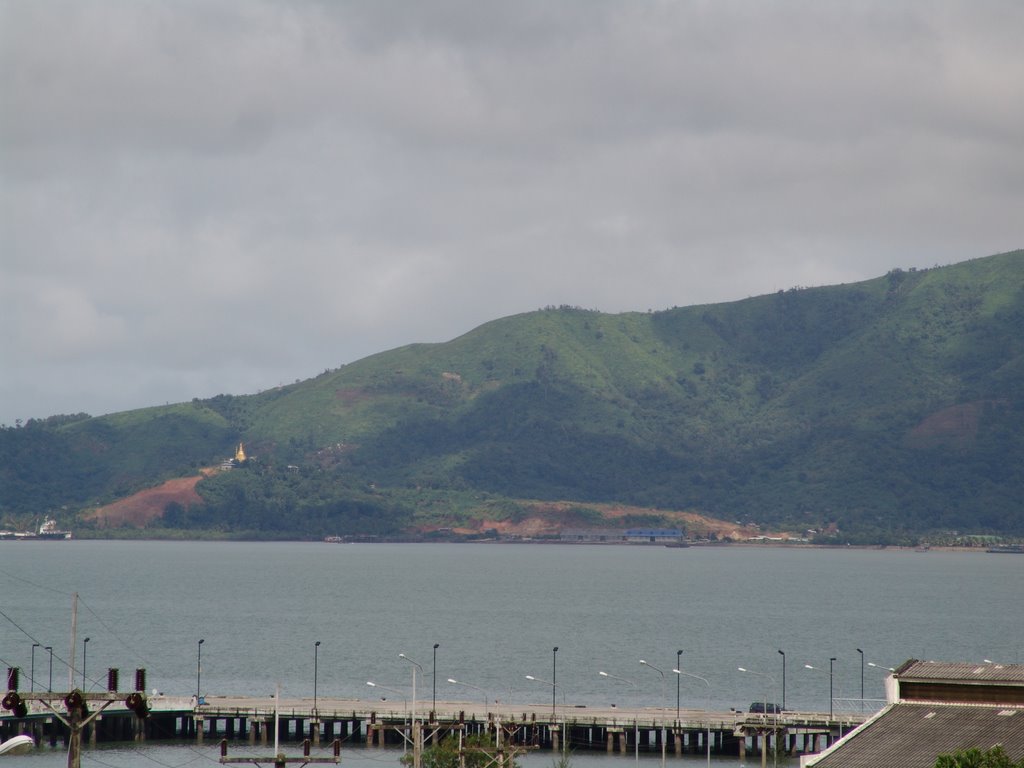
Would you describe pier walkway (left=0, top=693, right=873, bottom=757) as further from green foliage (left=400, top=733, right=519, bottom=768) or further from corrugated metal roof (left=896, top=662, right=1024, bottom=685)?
corrugated metal roof (left=896, top=662, right=1024, bottom=685)

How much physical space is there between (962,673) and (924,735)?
5.89m

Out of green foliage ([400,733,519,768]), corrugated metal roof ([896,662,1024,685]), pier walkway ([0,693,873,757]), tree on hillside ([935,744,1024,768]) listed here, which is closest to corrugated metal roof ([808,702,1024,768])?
corrugated metal roof ([896,662,1024,685])

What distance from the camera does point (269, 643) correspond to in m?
198

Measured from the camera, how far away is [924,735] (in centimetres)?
7156

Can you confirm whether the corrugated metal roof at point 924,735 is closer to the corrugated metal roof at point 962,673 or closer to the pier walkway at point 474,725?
the corrugated metal roof at point 962,673

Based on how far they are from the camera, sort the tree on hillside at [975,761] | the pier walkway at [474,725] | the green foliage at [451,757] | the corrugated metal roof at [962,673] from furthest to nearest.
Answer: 1. the pier walkway at [474,725]
2. the green foliage at [451,757]
3. the corrugated metal roof at [962,673]
4. the tree on hillside at [975,761]

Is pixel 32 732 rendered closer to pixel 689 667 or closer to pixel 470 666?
pixel 470 666

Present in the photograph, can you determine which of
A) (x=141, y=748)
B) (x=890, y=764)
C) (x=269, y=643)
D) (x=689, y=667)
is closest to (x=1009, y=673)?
(x=890, y=764)

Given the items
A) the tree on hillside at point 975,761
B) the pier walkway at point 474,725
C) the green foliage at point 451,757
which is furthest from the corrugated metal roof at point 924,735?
the pier walkway at point 474,725

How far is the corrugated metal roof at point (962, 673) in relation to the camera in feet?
246

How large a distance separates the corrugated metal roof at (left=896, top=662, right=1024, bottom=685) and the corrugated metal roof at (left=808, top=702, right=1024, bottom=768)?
132 centimetres

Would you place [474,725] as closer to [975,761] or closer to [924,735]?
[924,735]

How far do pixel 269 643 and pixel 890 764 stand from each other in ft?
451

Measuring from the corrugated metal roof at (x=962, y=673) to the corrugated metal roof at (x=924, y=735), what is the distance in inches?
52.1
